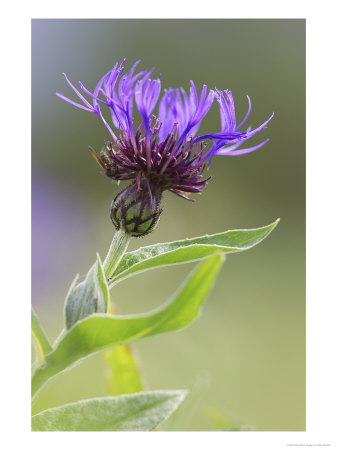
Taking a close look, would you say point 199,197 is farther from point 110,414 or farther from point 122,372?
point 110,414

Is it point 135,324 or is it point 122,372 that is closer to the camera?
point 135,324

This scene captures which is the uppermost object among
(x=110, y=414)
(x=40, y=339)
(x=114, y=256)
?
(x=114, y=256)

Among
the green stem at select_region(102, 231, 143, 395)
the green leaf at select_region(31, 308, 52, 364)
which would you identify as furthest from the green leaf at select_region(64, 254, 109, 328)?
the green stem at select_region(102, 231, 143, 395)
